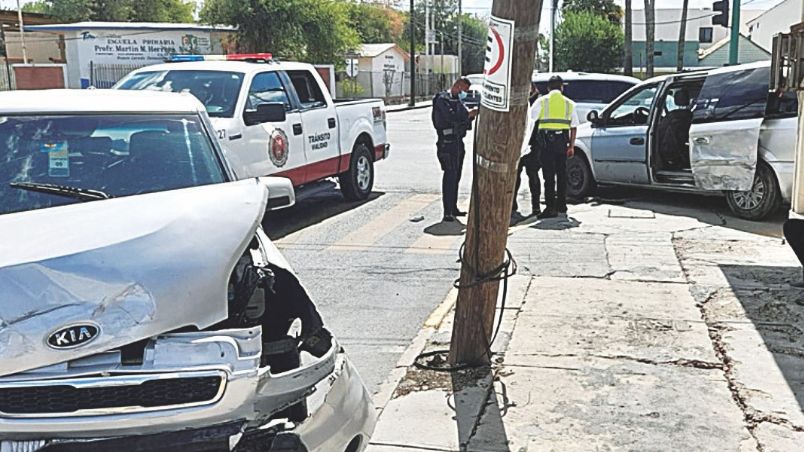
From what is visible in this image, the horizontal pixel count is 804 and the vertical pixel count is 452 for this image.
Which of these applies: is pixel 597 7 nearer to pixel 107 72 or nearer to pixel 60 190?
pixel 107 72

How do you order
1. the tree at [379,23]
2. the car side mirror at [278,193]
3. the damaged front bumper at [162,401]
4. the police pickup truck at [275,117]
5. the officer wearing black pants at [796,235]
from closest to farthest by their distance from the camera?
the damaged front bumper at [162,401]
the car side mirror at [278,193]
the officer wearing black pants at [796,235]
the police pickup truck at [275,117]
the tree at [379,23]

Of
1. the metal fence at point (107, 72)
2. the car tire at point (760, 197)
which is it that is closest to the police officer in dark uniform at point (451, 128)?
the car tire at point (760, 197)

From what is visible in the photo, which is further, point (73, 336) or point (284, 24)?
point (284, 24)

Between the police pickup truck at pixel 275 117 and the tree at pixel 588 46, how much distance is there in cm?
4508

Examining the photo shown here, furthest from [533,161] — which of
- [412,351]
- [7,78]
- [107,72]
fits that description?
[7,78]

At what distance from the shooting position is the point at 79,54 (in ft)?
133

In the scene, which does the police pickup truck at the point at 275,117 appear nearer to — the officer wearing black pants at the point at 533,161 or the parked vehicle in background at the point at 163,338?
the officer wearing black pants at the point at 533,161

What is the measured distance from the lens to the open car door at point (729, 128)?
9812 millimetres

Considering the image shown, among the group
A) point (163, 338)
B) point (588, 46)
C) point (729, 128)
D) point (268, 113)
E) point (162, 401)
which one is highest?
point (588, 46)

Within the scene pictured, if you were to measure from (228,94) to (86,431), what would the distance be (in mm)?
7571

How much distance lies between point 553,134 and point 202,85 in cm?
447

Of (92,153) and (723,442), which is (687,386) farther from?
(92,153)

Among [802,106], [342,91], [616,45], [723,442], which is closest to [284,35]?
[342,91]

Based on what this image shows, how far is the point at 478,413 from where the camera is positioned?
468 cm
